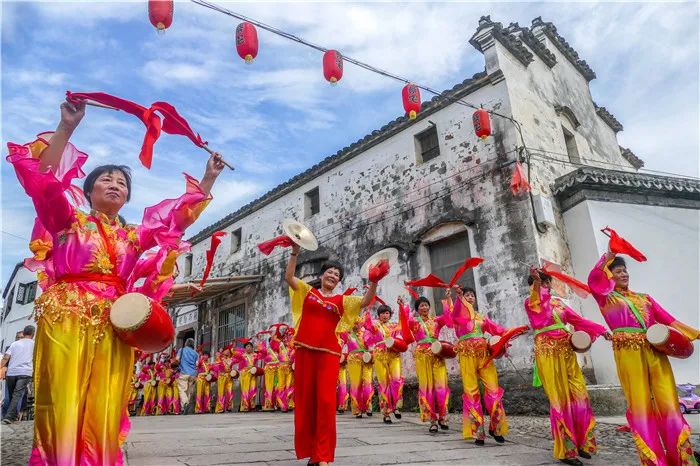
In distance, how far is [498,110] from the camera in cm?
999

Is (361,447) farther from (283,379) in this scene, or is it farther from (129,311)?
(283,379)

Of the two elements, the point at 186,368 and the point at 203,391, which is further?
the point at 203,391

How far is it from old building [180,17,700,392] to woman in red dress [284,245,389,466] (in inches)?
216

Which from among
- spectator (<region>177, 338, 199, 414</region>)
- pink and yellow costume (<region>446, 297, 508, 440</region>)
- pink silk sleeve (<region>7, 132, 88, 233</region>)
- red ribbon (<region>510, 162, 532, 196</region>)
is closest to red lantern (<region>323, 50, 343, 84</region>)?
pink and yellow costume (<region>446, 297, 508, 440</region>)

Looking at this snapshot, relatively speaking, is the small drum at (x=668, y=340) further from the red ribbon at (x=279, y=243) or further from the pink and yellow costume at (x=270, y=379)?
the pink and yellow costume at (x=270, y=379)

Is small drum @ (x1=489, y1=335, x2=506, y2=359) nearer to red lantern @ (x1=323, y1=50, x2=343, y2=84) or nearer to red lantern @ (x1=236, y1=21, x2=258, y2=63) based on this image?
red lantern @ (x1=323, y1=50, x2=343, y2=84)

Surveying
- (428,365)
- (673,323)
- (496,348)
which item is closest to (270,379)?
(428,365)

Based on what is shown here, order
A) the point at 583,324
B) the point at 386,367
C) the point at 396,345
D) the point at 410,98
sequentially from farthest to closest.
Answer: the point at 410,98 → the point at 386,367 → the point at 396,345 → the point at 583,324

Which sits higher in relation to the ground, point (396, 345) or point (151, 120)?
point (151, 120)

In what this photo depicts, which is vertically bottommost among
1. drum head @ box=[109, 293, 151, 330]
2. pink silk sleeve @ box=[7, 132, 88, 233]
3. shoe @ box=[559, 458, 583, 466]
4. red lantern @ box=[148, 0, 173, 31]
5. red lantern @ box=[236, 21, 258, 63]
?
shoe @ box=[559, 458, 583, 466]

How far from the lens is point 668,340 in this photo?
12.2 feet

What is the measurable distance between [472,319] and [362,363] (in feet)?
11.3

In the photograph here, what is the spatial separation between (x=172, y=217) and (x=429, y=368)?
16.5ft

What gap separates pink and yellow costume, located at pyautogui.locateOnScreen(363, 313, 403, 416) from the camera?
25.6ft
